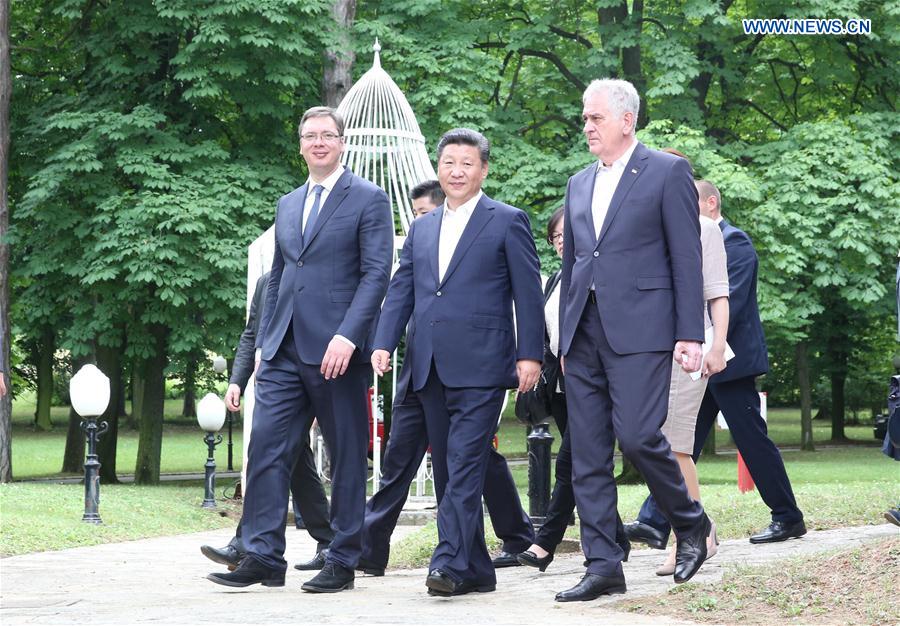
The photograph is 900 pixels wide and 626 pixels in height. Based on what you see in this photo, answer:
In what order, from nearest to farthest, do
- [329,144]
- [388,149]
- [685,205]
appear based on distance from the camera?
[685,205]
[329,144]
[388,149]

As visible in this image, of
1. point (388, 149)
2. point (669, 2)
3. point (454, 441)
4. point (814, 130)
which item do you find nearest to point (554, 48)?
point (669, 2)

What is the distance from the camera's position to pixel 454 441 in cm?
617

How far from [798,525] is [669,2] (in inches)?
638

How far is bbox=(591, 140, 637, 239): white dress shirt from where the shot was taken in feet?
19.4

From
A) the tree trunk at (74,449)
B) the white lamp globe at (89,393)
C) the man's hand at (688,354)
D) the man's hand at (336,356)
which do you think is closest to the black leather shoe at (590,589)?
the man's hand at (688,354)

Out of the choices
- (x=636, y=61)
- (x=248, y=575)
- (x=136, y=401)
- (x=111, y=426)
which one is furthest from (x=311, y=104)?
(x=136, y=401)

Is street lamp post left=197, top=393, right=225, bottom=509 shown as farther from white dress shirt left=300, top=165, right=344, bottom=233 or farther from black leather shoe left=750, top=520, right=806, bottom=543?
white dress shirt left=300, top=165, right=344, bottom=233

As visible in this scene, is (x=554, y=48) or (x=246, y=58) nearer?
(x=246, y=58)

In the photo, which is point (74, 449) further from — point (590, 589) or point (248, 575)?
point (590, 589)

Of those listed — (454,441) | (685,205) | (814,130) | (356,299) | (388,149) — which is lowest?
(454,441)

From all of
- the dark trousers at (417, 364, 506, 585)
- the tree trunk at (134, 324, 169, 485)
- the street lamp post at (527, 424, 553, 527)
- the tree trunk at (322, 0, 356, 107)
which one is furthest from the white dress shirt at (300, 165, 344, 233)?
the tree trunk at (134, 324, 169, 485)

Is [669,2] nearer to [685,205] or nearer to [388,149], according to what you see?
[388,149]

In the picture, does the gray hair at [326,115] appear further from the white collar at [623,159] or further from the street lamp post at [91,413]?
the street lamp post at [91,413]

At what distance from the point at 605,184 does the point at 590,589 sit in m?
1.74
